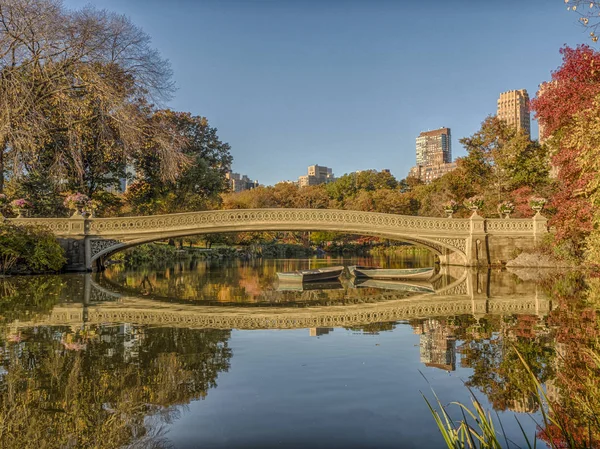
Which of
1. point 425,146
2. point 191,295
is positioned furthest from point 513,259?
point 425,146

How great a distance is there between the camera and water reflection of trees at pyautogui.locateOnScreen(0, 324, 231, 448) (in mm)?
3306

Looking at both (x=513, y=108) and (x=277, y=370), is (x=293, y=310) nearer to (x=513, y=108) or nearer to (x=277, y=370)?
(x=277, y=370)

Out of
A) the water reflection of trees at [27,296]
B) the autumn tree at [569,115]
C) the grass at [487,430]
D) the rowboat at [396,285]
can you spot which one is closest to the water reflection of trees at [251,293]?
the rowboat at [396,285]

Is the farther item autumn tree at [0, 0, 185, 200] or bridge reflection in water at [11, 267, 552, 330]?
autumn tree at [0, 0, 185, 200]

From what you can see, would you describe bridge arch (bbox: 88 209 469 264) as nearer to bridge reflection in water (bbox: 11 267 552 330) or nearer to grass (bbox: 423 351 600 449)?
bridge reflection in water (bbox: 11 267 552 330)

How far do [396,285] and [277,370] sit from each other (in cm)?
1105

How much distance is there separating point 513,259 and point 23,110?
19.0 m

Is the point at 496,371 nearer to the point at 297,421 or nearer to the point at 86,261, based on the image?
the point at 297,421

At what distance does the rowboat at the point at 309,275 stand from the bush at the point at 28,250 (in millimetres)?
8138

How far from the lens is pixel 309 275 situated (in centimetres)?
1677

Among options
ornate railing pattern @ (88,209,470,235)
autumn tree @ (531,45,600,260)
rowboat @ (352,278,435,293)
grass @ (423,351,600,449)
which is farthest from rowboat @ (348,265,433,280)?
grass @ (423,351,600,449)

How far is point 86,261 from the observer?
19.3m

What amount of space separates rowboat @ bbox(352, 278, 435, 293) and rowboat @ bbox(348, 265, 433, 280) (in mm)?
199

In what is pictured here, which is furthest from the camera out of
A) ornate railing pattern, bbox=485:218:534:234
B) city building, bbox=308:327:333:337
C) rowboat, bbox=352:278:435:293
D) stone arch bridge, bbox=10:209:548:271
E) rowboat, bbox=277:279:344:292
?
ornate railing pattern, bbox=485:218:534:234
